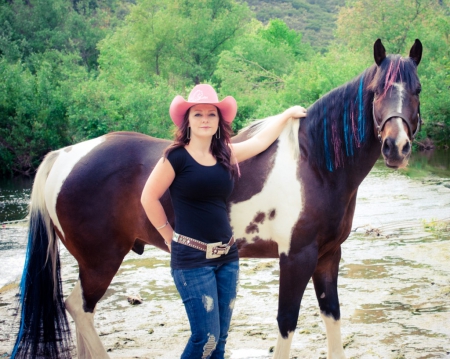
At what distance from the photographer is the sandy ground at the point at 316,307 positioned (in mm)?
3758

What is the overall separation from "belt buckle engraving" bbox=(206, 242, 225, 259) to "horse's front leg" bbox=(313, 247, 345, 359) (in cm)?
109

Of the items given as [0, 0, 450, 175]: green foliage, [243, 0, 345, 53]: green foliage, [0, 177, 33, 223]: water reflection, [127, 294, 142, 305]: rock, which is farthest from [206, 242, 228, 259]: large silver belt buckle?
[243, 0, 345, 53]: green foliage

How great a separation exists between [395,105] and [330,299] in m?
1.35

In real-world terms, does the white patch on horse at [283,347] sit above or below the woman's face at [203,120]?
below

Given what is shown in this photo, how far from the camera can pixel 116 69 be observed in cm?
2570

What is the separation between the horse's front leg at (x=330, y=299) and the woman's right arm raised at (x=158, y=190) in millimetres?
1202

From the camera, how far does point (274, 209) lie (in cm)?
323

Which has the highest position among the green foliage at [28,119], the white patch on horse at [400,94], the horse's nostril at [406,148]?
the green foliage at [28,119]

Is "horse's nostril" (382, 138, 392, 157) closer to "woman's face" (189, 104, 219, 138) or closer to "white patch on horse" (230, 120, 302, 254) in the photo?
"white patch on horse" (230, 120, 302, 254)

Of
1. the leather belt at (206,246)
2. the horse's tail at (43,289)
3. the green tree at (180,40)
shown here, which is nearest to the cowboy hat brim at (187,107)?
the leather belt at (206,246)

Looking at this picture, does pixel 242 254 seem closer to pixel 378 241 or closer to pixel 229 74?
pixel 378 241

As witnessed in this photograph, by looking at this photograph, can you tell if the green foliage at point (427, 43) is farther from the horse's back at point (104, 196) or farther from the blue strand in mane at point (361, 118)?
the horse's back at point (104, 196)

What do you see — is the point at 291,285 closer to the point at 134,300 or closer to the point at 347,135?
the point at 347,135

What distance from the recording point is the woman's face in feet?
8.42
